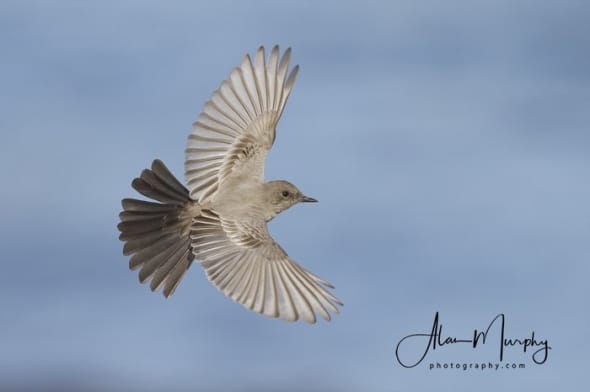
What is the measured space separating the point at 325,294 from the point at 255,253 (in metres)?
1.02

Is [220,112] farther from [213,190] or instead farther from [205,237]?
[205,237]

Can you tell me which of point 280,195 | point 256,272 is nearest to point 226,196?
point 280,195

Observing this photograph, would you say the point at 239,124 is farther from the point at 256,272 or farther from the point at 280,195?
the point at 256,272

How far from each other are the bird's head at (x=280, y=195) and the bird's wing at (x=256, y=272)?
37 cm

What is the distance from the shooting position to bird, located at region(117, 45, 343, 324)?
28.8 ft

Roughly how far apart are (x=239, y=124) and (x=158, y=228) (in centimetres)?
136

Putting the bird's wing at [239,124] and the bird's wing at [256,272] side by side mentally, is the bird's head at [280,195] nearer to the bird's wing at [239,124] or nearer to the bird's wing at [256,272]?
the bird's wing at [239,124]

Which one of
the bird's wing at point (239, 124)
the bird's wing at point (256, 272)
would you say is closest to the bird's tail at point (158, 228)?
the bird's wing at point (239, 124)

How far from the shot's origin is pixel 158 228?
9570mm

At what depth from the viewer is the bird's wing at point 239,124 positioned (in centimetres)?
935

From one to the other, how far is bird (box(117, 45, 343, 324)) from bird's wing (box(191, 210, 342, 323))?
12mm

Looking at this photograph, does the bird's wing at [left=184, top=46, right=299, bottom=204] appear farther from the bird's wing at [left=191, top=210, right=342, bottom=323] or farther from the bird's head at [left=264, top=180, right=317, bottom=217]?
the bird's wing at [left=191, top=210, right=342, bottom=323]

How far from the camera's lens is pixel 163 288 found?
30.9ft

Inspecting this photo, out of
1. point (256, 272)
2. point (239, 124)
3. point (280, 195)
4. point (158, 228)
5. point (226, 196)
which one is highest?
point (239, 124)
